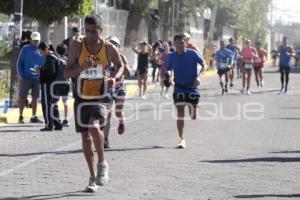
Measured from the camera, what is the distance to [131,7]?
40.4 m

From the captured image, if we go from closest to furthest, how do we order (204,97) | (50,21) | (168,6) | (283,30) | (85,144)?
(85,144) < (50,21) < (204,97) < (168,6) < (283,30)

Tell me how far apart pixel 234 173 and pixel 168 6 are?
35.5m

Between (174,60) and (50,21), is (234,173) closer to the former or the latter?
(174,60)

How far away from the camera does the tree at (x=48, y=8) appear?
2233 cm

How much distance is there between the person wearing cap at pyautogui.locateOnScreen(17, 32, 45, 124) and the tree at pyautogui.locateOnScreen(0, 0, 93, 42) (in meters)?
5.90

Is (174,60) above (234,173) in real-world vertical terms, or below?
above

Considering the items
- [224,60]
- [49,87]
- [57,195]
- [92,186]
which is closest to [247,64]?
[224,60]

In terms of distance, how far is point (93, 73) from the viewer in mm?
8930

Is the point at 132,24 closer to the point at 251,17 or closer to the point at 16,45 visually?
the point at 16,45

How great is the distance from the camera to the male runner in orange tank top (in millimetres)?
8859

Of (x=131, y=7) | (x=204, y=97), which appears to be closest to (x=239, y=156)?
(x=204, y=97)

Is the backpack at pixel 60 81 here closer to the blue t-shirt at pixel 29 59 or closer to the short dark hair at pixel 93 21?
the blue t-shirt at pixel 29 59

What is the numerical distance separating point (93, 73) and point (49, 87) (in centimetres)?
675

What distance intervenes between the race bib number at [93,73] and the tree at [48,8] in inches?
537
